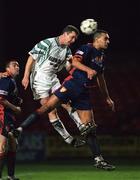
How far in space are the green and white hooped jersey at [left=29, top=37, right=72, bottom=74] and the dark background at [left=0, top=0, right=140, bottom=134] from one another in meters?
10.4

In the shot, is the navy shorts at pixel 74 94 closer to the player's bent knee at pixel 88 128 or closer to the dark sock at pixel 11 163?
the player's bent knee at pixel 88 128

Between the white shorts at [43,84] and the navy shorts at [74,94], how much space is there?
88cm

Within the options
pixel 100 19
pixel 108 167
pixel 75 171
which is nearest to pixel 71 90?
pixel 108 167

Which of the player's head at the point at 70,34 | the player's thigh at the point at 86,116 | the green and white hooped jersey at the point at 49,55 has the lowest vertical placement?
the player's thigh at the point at 86,116

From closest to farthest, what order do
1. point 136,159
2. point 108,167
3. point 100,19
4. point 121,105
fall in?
point 108,167 → point 136,159 → point 121,105 → point 100,19

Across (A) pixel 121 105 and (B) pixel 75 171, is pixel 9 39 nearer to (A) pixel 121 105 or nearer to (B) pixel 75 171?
(A) pixel 121 105

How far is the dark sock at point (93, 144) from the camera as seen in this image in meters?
10.5

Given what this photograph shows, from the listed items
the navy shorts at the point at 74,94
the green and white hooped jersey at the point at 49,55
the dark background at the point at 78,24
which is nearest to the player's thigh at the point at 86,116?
the navy shorts at the point at 74,94

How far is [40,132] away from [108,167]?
7249mm

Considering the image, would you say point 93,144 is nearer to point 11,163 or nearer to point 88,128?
point 88,128

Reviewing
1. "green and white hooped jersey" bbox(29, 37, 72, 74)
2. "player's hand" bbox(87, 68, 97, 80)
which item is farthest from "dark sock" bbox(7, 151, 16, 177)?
"player's hand" bbox(87, 68, 97, 80)

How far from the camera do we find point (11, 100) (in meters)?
10.5

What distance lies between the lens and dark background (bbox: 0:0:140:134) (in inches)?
881

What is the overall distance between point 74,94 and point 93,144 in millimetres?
828
